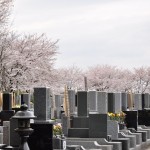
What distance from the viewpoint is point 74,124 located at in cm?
1775

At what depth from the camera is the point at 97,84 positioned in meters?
74.4

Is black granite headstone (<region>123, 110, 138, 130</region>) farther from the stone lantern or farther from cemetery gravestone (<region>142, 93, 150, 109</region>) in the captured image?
the stone lantern

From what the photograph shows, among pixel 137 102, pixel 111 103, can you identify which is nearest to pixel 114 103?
pixel 111 103

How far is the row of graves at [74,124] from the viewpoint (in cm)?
1207

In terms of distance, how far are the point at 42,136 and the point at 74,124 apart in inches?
224

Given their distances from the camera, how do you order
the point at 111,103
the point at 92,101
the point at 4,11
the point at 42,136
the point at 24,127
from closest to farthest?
Answer: the point at 24,127
the point at 42,136
the point at 92,101
the point at 111,103
the point at 4,11

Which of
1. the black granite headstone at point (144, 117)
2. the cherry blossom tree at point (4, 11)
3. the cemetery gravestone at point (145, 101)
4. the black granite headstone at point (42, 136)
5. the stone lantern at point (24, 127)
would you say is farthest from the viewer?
the cherry blossom tree at point (4, 11)

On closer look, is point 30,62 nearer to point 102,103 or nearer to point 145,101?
point 145,101

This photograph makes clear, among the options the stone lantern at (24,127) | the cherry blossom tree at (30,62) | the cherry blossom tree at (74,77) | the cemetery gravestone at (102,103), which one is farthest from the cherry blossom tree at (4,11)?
the cherry blossom tree at (74,77)

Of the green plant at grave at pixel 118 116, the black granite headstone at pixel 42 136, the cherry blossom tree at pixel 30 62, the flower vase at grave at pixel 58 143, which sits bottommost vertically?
the flower vase at grave at pixel 58 143

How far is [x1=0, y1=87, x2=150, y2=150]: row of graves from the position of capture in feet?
39.6

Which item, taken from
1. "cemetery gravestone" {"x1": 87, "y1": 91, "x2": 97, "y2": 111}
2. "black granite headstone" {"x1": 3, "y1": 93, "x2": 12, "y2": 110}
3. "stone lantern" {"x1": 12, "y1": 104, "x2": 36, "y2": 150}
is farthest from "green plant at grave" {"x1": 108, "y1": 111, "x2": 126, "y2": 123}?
"stone lantern" {"x1": 12, "y1": 104, "x2": 36, "y2": 150}

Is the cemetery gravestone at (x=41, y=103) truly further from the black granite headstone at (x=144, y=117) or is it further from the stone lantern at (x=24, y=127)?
the black granite headstone at (x=144, y=117)

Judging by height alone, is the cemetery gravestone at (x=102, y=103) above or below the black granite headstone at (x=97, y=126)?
above
